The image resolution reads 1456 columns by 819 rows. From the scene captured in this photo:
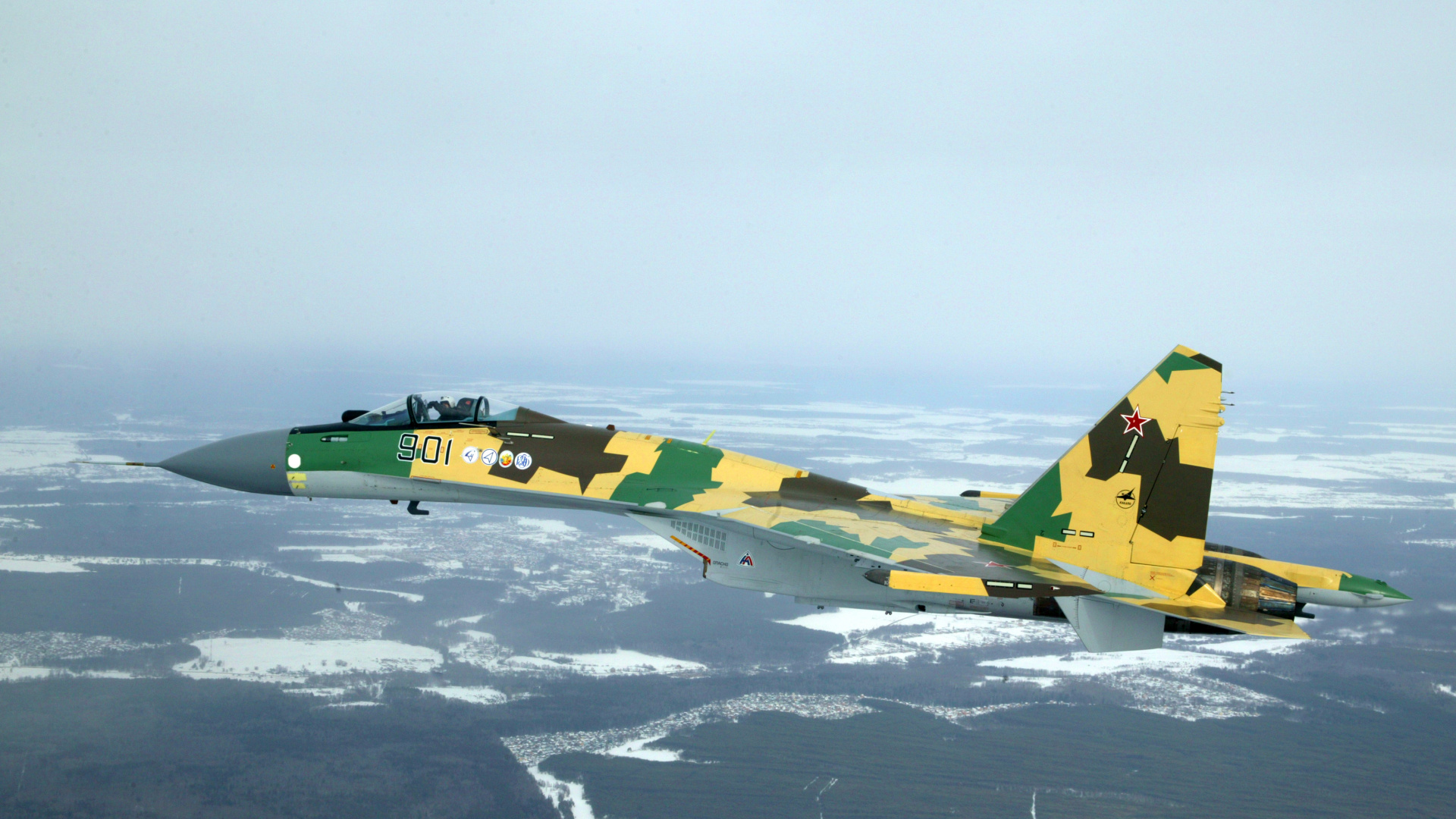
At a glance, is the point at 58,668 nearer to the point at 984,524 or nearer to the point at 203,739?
the point at 203,739

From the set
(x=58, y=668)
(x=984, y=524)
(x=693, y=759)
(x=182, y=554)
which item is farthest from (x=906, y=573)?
(x=182, y=554)

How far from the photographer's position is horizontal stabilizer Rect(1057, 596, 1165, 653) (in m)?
13.4

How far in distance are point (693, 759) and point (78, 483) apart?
10481 cm

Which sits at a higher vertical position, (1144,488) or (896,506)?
(1144,488)

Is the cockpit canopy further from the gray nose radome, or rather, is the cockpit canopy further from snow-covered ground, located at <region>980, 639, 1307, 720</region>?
snow-covered ground, located at <region>980, 639, 1307, 720</region>

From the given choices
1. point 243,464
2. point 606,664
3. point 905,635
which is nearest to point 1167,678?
point 905,635

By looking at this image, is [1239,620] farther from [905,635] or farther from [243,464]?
[905,635]

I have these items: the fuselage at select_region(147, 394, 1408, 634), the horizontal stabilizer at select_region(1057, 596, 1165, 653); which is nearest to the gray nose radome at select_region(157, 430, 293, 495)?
the fuselage at select_region(147, 394, 1408, 634)

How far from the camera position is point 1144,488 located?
14.7 metres

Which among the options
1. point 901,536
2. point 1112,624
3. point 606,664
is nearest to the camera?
point 1112,624

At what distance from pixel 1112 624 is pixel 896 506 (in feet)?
18.7

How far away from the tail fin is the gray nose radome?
16789 mm

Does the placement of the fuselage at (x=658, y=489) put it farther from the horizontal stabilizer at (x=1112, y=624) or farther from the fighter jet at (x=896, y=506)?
the horizontal stabilizer at (x=1112, y=624)

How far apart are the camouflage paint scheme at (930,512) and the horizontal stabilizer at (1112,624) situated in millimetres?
31
